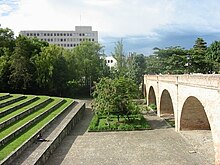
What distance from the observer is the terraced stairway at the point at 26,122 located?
16.8 metres

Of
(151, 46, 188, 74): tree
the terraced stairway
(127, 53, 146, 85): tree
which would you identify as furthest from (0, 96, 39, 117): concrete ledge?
(127, 53, 146, 85): tree

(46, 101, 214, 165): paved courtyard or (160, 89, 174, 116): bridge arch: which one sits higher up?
(160, 89, 174, 116): bridge arch

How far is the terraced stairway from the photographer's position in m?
16.8

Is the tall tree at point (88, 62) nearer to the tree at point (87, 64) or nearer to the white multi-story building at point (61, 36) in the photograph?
the tree at point (87, 64)

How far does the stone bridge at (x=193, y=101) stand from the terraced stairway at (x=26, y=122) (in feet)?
28.0

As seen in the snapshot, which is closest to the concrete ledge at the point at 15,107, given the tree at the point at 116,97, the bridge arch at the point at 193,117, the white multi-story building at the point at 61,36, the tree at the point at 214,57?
the tree at the point at 116,97

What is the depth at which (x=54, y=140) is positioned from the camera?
764 inches

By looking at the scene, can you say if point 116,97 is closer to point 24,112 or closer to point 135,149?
point 24,112

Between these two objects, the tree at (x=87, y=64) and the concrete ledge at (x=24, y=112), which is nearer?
the concrete ledge at (x=24, y=112)

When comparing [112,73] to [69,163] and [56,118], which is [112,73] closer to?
[56,118]

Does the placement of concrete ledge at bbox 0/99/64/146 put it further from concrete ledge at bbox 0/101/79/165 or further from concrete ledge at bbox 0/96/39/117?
concrete ledge at bbox 0/96/39/117

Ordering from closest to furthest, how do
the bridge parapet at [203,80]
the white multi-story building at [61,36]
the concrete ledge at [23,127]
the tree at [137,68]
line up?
the bridge parapet at [203,80]
the concrete ledge at [23,127]
the tree at [137,68]
the white multi-story building at [61,36]

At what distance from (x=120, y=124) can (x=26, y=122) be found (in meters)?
8.30

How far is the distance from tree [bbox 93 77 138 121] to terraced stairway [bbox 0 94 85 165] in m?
2.92
